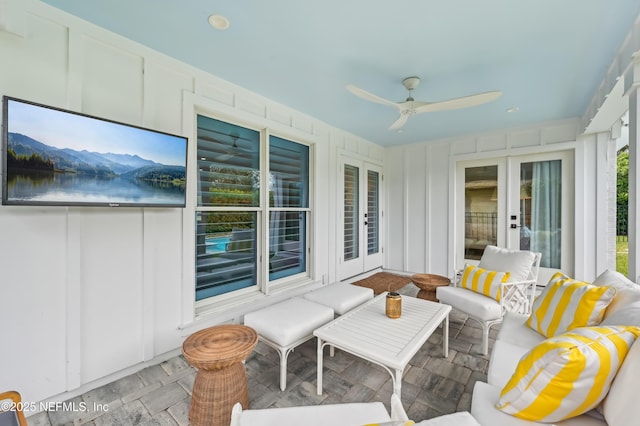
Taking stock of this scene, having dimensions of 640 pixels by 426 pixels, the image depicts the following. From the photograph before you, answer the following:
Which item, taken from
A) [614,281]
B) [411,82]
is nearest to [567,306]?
[614,281]

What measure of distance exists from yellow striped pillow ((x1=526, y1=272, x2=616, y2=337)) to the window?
2.51 meters

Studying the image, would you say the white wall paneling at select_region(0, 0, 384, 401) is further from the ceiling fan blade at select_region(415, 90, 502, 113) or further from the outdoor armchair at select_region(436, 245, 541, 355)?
the outdoor armchair at select_region(436, 245, 541, 355)

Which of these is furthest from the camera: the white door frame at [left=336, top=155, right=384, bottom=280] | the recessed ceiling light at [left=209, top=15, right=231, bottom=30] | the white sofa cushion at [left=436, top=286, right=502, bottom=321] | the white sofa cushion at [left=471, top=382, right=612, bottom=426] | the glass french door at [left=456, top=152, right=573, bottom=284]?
the white door frame at [left=336, top=155, right=384, bottom=280]

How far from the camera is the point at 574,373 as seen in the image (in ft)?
3.11

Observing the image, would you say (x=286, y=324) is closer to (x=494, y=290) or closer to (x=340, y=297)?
(x=340, y=297)

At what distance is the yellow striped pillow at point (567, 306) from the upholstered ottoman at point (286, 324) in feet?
5.03

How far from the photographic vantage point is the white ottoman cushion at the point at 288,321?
199cm

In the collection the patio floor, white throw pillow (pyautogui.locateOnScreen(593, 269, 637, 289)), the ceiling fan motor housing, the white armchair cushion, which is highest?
the ceiling fan motor housing

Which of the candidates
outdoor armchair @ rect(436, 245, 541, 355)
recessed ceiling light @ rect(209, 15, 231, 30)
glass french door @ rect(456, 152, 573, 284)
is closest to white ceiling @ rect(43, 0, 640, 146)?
recessed ceiling light @ rect(209, 15, 231, 30)

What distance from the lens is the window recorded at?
2.69m

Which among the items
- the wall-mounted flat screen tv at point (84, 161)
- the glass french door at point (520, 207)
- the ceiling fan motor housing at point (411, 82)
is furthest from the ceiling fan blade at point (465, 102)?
the glass french door at point (520, 207)

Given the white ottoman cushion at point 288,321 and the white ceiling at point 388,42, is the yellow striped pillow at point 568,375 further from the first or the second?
the white ceiling at point 388,42

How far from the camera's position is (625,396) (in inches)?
35.9

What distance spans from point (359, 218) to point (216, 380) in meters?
3.62
